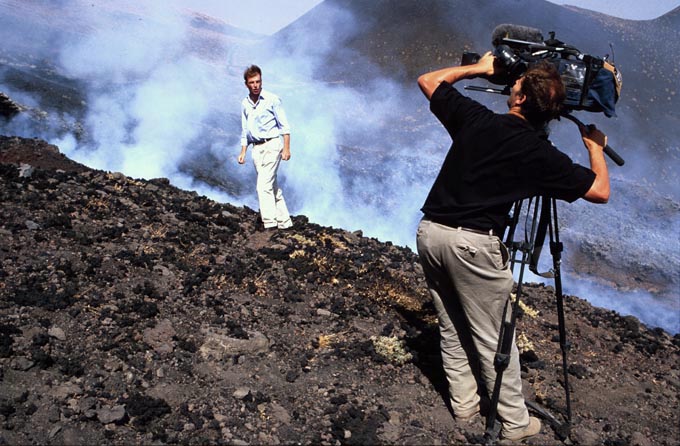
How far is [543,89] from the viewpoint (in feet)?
10.2

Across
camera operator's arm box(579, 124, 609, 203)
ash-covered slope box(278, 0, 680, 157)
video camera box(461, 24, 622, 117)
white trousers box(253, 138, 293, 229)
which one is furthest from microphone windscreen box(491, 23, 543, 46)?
ash-covered slope box(278, 0, 680, 157)

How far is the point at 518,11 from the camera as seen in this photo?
25.7m

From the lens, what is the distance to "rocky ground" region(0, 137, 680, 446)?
3.69 meters

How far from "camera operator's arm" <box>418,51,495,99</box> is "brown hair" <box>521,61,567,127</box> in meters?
0.32

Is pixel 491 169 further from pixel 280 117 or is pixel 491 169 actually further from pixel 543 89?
pixel 280 117

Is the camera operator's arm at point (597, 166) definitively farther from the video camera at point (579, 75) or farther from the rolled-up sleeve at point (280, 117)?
the rolled-up sleeve at point (280, 117)

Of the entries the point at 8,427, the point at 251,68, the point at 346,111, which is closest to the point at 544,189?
the point at 8,427

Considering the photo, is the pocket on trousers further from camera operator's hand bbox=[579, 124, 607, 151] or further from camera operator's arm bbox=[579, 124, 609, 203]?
camera operator's hand bbox=[579, 124, 607, 151]

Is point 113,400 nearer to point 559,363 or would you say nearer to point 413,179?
point 559,363

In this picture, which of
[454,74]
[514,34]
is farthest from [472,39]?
[454,74]

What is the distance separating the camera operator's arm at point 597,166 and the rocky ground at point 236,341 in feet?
5.49

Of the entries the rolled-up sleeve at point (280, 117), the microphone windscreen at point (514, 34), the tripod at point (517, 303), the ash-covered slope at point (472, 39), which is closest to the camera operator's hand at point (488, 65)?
the microphone windscreen at point (514, 34)

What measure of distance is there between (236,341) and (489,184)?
2304 millimetres

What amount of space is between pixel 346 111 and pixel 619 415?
62.1 feet
